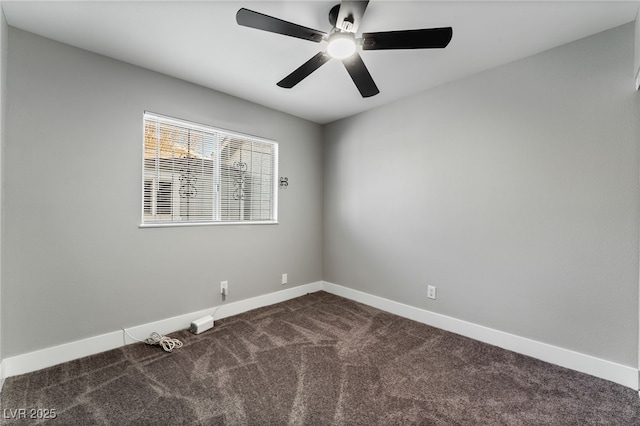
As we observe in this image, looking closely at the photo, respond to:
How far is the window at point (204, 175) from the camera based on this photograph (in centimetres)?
255

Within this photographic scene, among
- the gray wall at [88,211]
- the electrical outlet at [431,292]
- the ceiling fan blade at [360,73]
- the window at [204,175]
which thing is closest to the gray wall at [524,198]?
the electrical outlet at [431,292]

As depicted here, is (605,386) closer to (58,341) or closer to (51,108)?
(58,341)

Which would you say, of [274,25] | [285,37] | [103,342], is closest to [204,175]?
[285,37]

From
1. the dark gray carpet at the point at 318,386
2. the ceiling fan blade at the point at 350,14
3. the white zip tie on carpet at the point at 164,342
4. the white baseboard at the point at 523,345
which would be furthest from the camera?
the white zip tie on carpet at the point at 164,342

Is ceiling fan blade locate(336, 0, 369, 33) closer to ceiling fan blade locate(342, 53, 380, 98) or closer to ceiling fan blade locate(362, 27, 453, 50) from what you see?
ceiling fan blade locate(362, 27, 453, 50)

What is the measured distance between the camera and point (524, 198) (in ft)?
7.41

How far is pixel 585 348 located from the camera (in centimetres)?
199

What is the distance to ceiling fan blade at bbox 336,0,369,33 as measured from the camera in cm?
142

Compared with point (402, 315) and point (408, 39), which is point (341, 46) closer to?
point (408, 39)

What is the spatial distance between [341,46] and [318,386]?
2182mm

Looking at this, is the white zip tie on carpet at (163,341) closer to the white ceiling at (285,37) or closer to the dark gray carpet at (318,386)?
the dark gray carpet at (318,386)

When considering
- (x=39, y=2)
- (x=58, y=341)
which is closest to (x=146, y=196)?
(x=58, y=341)

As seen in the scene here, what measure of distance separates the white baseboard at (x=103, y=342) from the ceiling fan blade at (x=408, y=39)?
107 inches

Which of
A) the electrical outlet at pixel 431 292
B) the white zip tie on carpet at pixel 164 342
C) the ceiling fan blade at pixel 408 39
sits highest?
the ceiling fan blade at pixel 408 39
